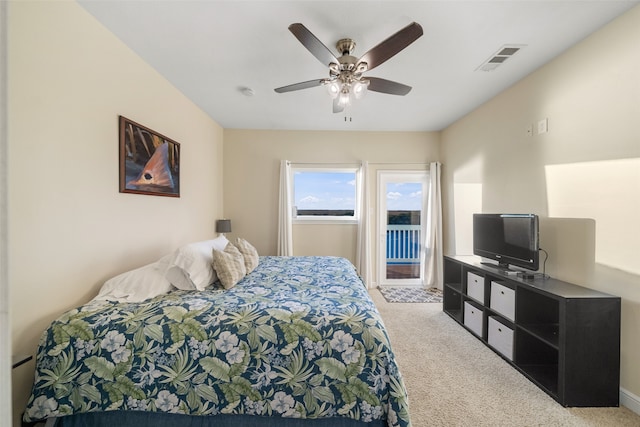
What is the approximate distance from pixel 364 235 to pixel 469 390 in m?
2.50

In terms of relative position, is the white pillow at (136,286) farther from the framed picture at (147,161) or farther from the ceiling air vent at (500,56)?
the ceiling air vent at (500,56)

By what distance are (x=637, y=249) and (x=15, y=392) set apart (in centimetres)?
371

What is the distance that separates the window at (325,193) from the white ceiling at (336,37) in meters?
1.49

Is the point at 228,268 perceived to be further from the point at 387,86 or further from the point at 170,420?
the point at 387,86

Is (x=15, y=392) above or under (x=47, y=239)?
under

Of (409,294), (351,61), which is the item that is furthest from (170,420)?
(409,294)

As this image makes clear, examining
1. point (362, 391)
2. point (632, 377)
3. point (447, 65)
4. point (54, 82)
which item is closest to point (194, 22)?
point (54, 82)

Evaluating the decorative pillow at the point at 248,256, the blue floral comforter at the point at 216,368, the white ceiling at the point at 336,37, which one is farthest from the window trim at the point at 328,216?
the blue floral comforter at the point at 216,368

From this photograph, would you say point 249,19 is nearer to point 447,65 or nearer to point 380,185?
point 447,65

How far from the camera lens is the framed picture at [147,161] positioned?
6.82 feet

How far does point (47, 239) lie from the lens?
4.91ft

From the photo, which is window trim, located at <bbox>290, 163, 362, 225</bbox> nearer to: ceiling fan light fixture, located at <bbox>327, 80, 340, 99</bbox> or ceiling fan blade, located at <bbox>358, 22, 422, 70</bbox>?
ceiling fan light fixture, located at <bbox>327, 80, 340, 99</bbox>

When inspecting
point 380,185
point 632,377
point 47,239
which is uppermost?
point 380,185

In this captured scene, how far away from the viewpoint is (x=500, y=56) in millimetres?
2211
